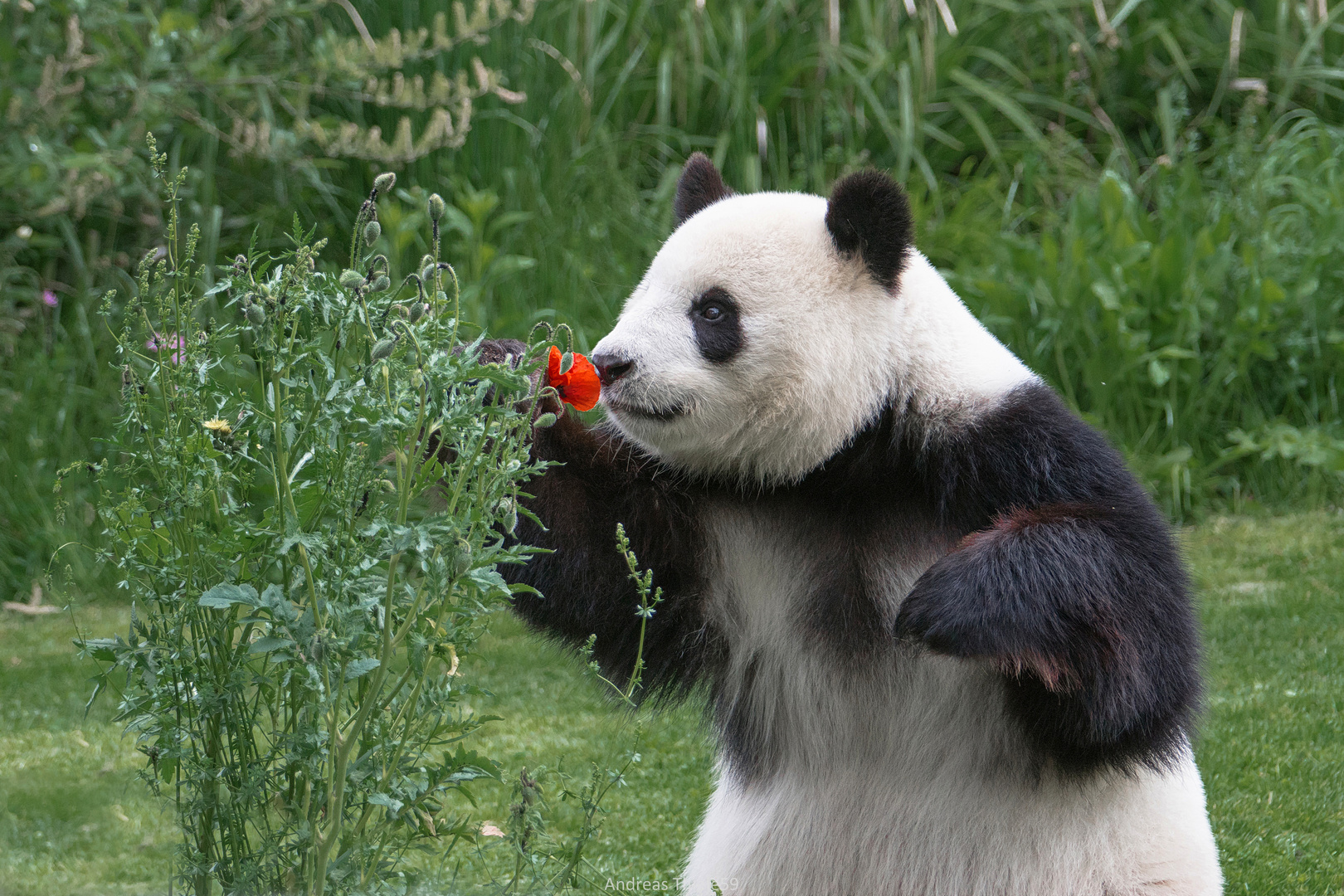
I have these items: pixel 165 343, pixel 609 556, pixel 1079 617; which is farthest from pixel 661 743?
pixel 165 343

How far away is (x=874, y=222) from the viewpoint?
2.50 m

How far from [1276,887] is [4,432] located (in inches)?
206

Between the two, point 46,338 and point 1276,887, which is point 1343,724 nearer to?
point 1276,887

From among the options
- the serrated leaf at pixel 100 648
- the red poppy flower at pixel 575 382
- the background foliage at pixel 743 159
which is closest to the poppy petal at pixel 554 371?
the red poppy flower at pixel 575 382

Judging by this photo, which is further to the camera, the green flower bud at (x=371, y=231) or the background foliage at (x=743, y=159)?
the background foliage at (x=743, y=159)

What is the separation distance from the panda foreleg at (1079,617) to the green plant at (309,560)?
759 millimetres

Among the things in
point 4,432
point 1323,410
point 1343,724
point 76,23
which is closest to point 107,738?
point 4,432

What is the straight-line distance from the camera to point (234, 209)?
686 centimetres

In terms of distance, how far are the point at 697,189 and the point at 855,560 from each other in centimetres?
91

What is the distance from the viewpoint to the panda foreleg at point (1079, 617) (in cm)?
220

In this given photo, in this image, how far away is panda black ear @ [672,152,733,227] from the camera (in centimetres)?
291

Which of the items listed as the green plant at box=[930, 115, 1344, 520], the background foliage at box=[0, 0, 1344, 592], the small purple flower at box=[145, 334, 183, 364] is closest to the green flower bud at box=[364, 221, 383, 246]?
the small purple flower at box=[145, 334, 183, 364]

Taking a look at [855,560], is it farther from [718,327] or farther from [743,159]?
[743,159]

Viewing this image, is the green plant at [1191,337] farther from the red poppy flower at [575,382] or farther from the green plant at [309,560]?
the green plant at [309,560]
